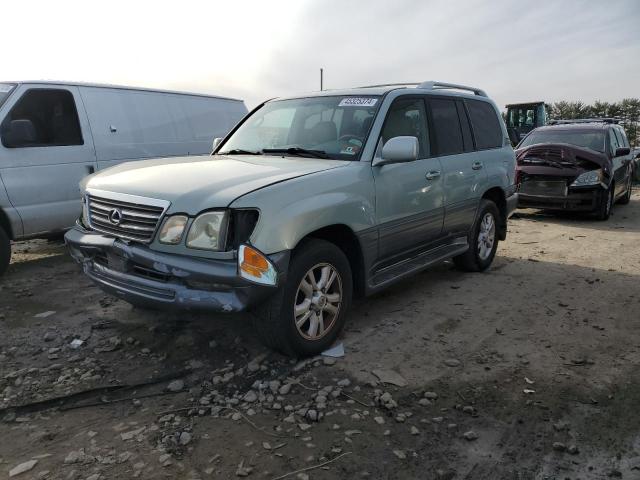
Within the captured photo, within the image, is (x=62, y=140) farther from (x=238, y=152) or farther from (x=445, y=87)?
(x=445, y=87)

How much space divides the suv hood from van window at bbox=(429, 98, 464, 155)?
145 cm

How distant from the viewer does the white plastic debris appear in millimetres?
3586

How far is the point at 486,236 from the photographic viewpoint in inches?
229

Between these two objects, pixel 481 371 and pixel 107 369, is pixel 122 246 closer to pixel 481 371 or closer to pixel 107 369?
pixel 107 369

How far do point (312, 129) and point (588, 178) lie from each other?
282 inches

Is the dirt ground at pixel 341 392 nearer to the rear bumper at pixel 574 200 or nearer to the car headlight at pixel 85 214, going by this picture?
the car headlight at pixel 85 214

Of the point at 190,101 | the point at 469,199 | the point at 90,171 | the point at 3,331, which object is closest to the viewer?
the point at 3,331

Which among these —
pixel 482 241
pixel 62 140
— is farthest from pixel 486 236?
pixel 62 140

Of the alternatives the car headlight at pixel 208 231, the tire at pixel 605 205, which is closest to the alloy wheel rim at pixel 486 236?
the car headlight at pixel 208 231

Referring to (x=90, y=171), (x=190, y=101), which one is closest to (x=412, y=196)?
(x=90, y=171)

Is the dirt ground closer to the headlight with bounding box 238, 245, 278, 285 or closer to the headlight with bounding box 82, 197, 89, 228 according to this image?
the headlight with bounding box 238, 245, 278, 285

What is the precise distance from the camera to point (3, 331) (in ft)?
13.2

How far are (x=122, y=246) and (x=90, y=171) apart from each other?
3.22 metres

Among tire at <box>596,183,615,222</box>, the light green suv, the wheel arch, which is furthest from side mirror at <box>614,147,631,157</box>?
the wheel arch
